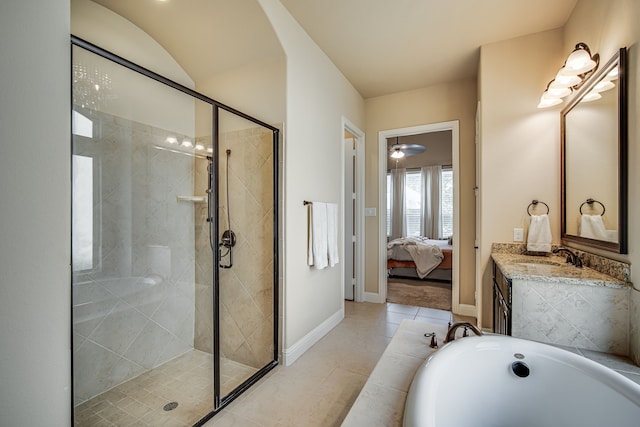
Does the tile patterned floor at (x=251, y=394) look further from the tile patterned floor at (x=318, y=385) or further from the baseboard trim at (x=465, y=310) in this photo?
the baseboard trim at (x=465, y=310)

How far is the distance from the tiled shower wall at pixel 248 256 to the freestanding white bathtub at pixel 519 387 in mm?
1430

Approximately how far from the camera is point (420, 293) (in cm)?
423

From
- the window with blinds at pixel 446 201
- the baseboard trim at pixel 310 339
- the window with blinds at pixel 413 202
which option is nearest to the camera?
the baseboard trim at pixel 310 339

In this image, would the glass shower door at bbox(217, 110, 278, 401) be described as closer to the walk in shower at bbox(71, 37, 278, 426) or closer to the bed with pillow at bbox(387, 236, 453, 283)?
the walk in shower at bbox(71, 37, 278, 426)

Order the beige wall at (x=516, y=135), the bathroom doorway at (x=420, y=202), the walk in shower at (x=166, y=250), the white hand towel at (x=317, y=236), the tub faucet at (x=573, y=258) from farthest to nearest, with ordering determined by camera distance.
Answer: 1. the bathroom doorway at (x=420, y=202)
2. the white hand towel at (x=317, y=236)
3. the beige wall at (x=516, y=135)
4. the tub faucet at (x=573, y=258)
5. the walk in shower at (x=166, y=250)

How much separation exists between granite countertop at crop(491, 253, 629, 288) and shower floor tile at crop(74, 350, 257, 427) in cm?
197

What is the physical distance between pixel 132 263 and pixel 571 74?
328 centimetres

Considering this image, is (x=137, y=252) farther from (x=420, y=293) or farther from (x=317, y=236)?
(x=420, y=293)

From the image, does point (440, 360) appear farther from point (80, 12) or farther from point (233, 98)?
point (80, 12)

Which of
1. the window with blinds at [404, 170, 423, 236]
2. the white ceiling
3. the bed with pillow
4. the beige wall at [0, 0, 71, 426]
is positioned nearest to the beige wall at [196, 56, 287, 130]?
the white ceiling

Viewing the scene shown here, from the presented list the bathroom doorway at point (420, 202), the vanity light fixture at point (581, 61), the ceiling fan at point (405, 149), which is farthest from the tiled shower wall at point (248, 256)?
the ceiling fan at point (405, 149)

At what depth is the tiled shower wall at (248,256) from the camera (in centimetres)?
225

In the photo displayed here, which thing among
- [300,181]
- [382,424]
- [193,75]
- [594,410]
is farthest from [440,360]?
[193,75]

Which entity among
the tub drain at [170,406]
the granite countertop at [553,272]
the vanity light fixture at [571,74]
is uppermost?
the vanity light fixture at [571,74]
